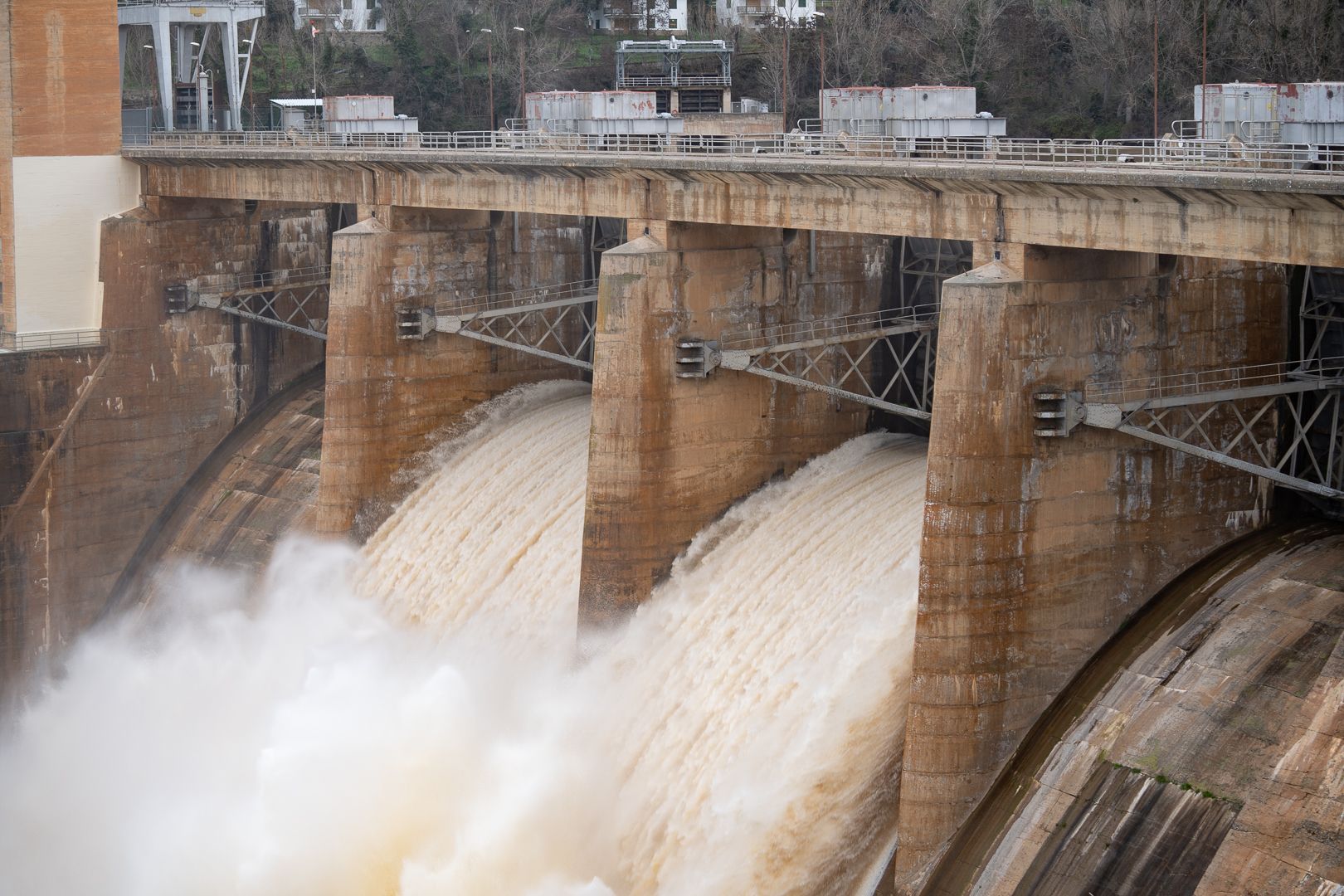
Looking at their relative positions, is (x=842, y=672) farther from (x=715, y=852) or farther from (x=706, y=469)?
(x=706, y=469)

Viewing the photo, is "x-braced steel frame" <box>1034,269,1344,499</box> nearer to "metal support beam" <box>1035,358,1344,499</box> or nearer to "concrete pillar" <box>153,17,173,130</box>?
"metal support beam" <box>1035,358,1344,499</box>

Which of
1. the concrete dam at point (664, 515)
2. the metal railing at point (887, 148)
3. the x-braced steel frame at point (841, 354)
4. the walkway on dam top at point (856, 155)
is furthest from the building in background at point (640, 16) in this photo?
the x-braced steel frame at point (841, 354)

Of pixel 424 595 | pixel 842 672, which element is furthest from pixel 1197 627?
pixel 424 595

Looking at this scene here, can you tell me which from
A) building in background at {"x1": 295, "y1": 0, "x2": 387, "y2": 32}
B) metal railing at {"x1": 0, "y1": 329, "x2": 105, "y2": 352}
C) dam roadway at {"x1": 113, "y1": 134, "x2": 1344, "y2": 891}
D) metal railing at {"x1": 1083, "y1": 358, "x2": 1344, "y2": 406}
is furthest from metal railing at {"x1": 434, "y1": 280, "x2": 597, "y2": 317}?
building in background at {"x1": 295, "y1": 0, "x2": 387, "y2": 32}

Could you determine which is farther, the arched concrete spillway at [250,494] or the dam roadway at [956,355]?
the arched concrete spillway at [250,494]

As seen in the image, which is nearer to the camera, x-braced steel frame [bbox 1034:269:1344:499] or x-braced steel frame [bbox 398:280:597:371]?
x-braced steel frame [bbox 1034:269:1344:499]

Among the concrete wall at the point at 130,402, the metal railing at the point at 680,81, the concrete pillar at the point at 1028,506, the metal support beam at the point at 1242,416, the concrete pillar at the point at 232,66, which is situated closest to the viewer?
the concrete pillar at the point at 1028,506

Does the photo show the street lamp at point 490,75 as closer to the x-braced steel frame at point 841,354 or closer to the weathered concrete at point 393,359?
the weathered concrete at point 393,359
